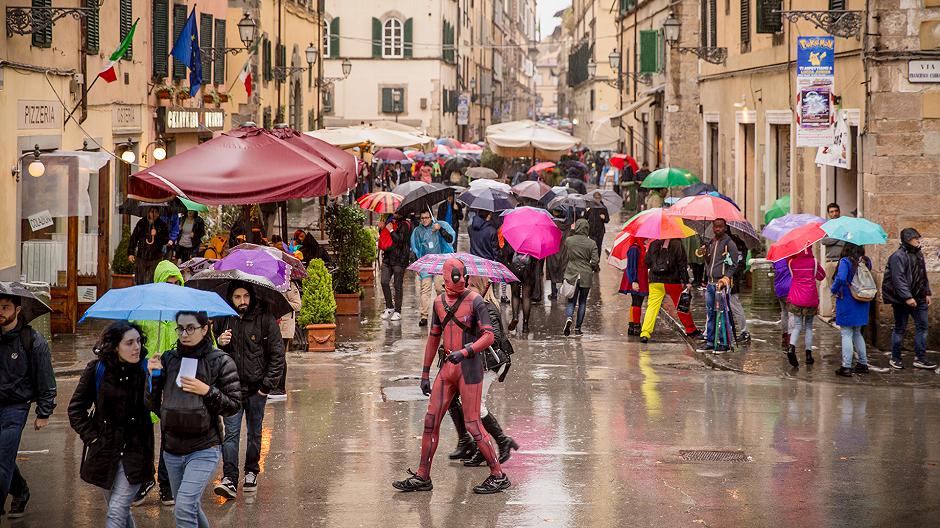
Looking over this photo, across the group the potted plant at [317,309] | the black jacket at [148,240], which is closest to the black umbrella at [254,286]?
the potted plant at [317,309]

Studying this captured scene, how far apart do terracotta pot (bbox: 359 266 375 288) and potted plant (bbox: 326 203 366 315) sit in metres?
2.94

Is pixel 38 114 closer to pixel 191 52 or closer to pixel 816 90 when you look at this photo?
pixel 191 52

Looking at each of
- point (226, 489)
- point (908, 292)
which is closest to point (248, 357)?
point (226, 489)

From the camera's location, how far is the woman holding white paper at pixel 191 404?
7945mm

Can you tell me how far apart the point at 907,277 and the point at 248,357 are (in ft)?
28.2

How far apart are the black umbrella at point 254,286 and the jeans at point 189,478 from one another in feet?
6.25

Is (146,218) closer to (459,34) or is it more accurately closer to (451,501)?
(451,501)

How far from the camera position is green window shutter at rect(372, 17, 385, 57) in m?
63.3

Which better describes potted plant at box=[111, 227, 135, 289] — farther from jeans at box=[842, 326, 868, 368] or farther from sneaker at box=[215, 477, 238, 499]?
sneaker at box=[215, 477, 238, 499]

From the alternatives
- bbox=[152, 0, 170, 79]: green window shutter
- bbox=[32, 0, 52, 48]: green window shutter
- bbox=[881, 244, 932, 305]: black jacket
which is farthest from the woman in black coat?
bbox=[152, 0, 170, 79]: green window shutter

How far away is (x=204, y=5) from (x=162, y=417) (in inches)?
861

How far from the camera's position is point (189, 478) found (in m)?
7.95

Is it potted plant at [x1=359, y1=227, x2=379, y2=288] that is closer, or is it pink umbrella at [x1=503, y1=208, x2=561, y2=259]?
pink umbrella at [x1=503, y1=208, x2=561, y2=259]

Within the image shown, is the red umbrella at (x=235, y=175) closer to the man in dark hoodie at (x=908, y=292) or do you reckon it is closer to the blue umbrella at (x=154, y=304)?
the blue umbrella at (x=154, y=304)
